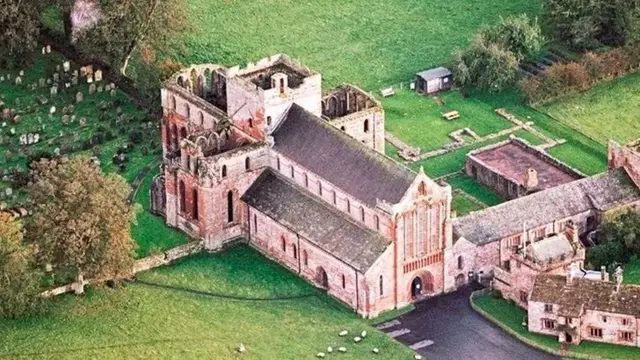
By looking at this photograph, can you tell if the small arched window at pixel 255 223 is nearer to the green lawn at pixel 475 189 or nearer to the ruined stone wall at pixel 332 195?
the ruined stone wall at pixel 332 195

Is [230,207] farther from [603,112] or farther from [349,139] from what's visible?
[603,112]

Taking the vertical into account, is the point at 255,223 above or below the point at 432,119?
above

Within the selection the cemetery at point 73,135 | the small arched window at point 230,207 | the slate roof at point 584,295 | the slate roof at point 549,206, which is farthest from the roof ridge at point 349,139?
the cemetery at point 73,135

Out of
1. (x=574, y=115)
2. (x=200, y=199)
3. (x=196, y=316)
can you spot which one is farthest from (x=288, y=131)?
(x=574, y=115)

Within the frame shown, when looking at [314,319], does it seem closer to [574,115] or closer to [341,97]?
[341,97]

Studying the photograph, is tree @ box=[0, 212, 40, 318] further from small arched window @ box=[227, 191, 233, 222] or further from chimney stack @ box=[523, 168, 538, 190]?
chimney stack @ box=[523, 168, 538, 190]

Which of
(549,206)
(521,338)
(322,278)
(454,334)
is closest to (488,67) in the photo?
(549,206)

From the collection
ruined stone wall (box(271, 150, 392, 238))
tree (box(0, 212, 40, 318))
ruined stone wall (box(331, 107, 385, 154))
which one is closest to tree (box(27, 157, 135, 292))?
tree (box(0, 212, 40, 318))
